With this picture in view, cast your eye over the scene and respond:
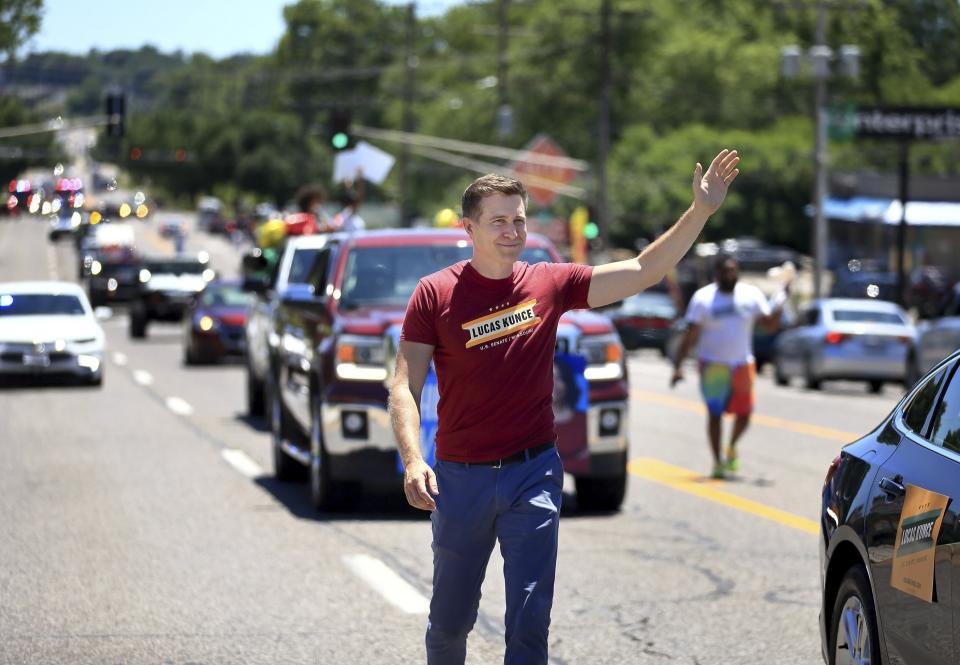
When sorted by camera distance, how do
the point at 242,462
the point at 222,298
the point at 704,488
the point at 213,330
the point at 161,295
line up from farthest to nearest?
1. the point at 161,295
2. the point at 222,298
3. the point at 213,330
4. the point at 242,462
5. the point at 704,488

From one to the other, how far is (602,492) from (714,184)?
7046 mm

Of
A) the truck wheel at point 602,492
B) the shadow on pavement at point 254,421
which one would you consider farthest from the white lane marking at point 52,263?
the truck wheel at point 602,492

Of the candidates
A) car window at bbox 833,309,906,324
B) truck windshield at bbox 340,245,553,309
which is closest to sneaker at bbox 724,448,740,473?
truck windshield at bbox 340,245,553,309

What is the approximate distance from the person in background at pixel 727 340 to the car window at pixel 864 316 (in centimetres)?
1486

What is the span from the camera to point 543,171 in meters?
49.9

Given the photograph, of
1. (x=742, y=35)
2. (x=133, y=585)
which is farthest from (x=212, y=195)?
(x=133, y=585)

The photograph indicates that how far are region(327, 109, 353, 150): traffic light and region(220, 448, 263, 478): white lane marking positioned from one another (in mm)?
11894

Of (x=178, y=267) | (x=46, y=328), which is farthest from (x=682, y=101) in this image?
(x=46, y=328)

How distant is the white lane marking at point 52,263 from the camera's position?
83000mm

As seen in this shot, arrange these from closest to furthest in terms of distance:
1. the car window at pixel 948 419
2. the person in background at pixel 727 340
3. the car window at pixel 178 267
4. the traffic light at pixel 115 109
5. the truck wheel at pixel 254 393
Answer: the car window at pixel 948 419
the person in background at pixel 727 340
the truck wheel at pixel 254 393
the car window at pixel 178 267
the traffic light at pixel 115 109

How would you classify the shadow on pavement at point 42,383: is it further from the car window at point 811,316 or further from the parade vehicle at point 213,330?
the car window at point 811,316

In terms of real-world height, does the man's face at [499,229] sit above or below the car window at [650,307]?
above

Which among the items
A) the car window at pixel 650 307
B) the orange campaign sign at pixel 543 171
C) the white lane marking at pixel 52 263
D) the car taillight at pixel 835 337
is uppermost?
the orange campaign sign at pixel 543 171

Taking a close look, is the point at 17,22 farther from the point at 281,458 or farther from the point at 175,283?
the point at 175,283
